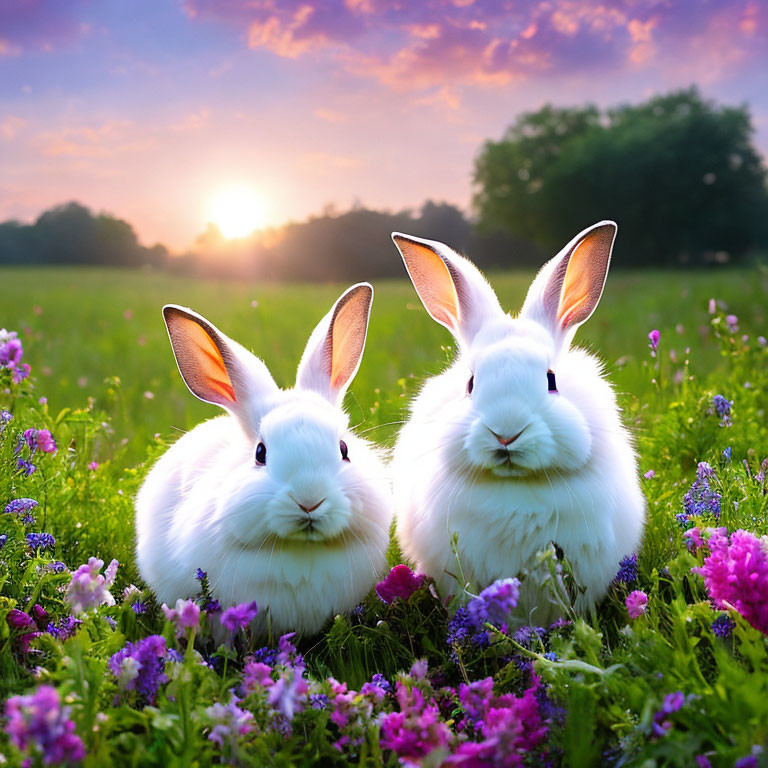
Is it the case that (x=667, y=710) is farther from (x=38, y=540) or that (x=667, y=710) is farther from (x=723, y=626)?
(x=38, y=540)

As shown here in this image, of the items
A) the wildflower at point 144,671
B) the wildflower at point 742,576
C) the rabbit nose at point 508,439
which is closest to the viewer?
the wildflower at point 144,671

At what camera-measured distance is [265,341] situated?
400 inches

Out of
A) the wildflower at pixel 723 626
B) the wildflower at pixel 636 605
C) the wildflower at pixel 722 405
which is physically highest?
the wildflower at pixel 722 405

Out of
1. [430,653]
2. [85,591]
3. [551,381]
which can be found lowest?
[430,653]

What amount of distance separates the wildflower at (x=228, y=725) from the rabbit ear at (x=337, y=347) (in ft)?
6.67

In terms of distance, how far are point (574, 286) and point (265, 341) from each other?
6478mm

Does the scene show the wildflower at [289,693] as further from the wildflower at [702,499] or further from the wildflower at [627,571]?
the wildflower at [702,499]

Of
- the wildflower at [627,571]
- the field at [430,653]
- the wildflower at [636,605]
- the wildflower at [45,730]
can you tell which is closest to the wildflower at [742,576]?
the field at [430,653]

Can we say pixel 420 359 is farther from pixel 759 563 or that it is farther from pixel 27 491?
pixel 759 563

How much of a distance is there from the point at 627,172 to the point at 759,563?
4488 cm

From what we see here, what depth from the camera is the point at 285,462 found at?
357 cm

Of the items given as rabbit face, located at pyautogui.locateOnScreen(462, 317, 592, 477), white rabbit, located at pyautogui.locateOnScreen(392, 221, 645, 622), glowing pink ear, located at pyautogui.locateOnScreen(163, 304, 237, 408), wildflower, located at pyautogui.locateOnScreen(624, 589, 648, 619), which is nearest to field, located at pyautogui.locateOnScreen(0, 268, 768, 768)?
wildflower, located at pyautogui.locateOnScreen(624, 589, 648, 619)

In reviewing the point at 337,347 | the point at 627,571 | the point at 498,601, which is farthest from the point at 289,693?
the point at 337,347

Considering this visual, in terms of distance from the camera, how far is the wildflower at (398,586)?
148 inches
